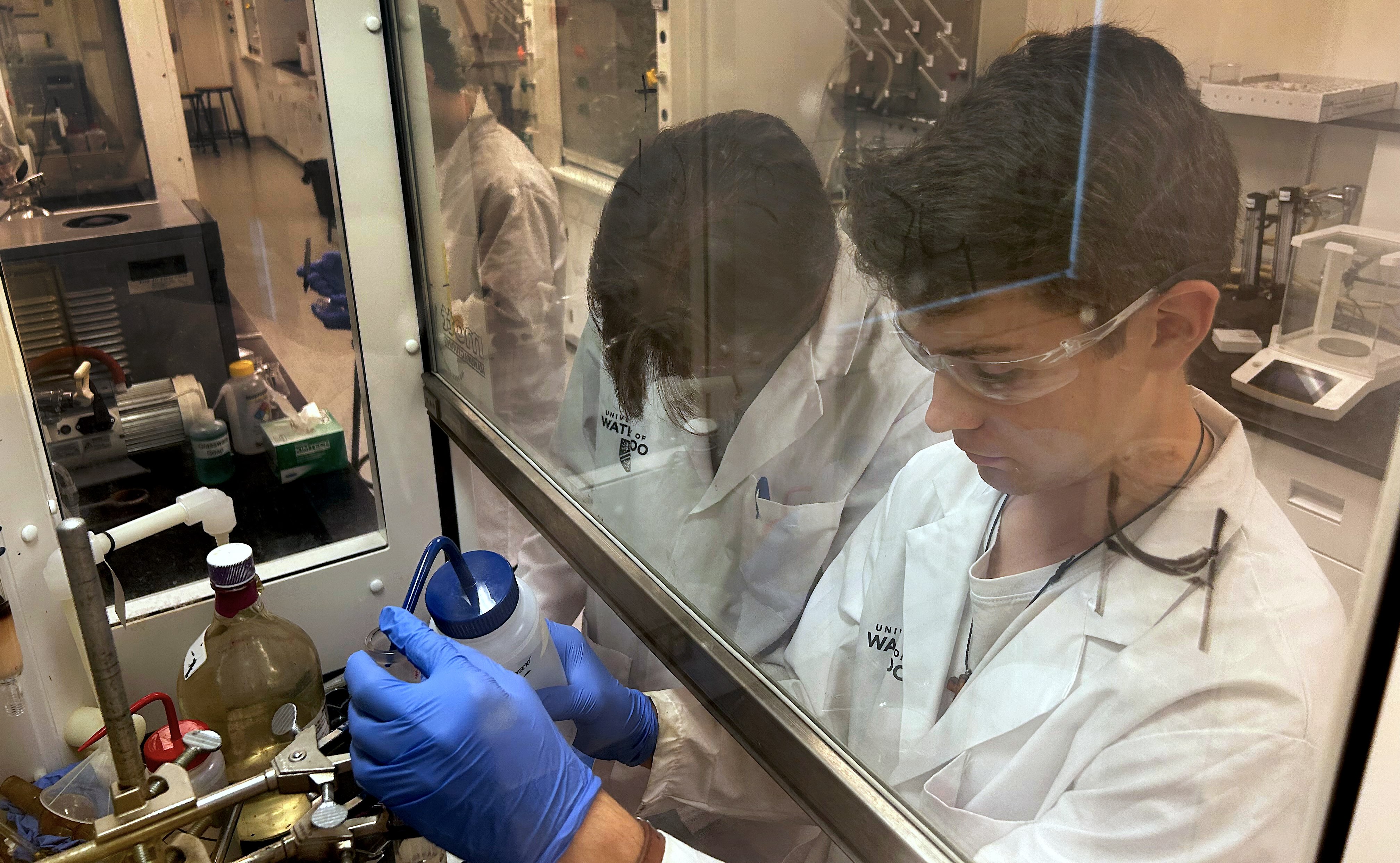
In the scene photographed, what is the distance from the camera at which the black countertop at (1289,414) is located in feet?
1.46

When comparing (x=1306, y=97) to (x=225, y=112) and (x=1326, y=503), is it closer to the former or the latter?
(x=1326, y=503)

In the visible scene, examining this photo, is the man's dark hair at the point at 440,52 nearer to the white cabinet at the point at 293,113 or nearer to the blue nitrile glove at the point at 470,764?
the white cabinet at the point at 293,113

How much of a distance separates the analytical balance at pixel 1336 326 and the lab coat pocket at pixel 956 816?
17.8 inches

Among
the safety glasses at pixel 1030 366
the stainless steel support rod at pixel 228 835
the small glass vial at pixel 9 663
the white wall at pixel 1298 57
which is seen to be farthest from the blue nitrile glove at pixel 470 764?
the white wall at pixel 1298 57

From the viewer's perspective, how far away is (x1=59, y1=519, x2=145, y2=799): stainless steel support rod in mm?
801

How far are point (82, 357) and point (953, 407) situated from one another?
4.61 feet

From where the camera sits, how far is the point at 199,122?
1.48 meters

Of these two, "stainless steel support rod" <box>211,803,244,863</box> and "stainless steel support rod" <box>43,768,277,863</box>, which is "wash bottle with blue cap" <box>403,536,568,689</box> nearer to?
"stainless steel support rod" <box>43,768,277,863</box>

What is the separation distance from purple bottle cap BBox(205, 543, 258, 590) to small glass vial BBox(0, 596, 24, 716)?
352mm

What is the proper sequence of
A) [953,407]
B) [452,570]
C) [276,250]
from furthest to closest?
[276,250], [452,570], [953,407]

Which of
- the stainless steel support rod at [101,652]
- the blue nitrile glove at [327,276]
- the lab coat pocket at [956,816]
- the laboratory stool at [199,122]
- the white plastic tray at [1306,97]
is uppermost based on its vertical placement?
the white plastic tray at [1306,97]

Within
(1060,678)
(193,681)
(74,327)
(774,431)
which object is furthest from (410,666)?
(74,327)

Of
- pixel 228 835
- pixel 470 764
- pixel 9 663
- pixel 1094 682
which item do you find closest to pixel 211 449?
pixel 9 663

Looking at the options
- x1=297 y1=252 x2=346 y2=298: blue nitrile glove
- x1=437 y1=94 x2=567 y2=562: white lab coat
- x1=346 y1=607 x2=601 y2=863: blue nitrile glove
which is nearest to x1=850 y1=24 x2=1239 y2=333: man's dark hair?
x1=346 y1=607 x2=601 y2=863: blue nitrile glove
